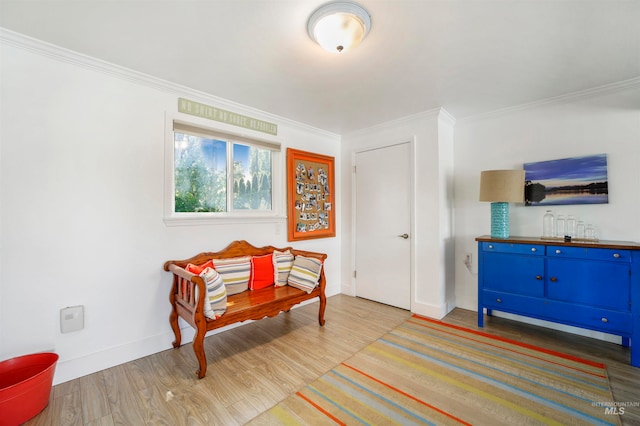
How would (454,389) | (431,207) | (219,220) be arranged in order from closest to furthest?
(454,389) → (219,220) → (431,207)

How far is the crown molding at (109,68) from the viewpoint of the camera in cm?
179

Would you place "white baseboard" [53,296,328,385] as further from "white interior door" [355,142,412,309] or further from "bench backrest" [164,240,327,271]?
"white interior door" [355,142,412,309]

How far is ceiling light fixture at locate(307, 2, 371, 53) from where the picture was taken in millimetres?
1519

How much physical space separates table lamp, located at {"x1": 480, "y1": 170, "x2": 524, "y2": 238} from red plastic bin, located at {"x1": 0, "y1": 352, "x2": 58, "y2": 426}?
377 centimetres

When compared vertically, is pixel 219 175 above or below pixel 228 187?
above

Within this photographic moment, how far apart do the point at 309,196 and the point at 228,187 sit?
1110mm

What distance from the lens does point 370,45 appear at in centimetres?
186

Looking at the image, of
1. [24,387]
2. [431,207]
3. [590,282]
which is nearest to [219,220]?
[24,387]

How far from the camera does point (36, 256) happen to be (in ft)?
6.15

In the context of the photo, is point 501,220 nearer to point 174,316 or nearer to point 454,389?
point 454,389

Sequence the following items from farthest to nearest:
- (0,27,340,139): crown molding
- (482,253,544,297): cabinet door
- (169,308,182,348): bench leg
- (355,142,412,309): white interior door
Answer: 1. (355,142,412,309): white interior door
2. (482,253,544,297): cabinet door
3. (169,308,182,348): bench leg
4. (0,27,340,139): crown molding

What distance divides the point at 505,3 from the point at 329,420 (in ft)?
8.48

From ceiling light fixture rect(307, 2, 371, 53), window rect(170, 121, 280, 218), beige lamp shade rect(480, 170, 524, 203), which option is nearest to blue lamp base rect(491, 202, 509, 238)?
beige lamp shade rect(480, 170, 524, 203)

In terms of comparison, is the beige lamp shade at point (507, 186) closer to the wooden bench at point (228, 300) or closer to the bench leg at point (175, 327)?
the wooden bench at point (228, 300)
